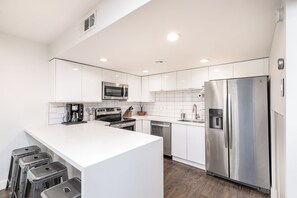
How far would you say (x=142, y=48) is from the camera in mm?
1985

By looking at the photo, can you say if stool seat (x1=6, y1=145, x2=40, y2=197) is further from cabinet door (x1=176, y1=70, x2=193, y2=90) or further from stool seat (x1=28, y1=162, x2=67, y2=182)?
cabinet door (x1=176, y1=70, x2=193, y2=90)

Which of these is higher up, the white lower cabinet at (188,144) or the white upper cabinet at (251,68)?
the white upper cabinet at (251,68)

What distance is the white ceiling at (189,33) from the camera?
1120mm

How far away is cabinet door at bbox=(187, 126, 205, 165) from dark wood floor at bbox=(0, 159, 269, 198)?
24cm

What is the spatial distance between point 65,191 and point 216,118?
2297mm

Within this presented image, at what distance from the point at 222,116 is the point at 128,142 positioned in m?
1.68

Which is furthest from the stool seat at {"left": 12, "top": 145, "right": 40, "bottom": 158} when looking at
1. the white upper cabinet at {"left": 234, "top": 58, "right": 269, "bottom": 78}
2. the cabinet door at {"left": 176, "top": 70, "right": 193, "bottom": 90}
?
the white upper cabinet at {"left": 234, "top": 58, "right": 269, "bottom": 78}

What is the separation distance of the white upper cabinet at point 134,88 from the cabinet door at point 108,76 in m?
0.49

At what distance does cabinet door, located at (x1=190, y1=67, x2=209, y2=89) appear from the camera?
294 cm

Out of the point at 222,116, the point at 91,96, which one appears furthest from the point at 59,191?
the point at 222,116

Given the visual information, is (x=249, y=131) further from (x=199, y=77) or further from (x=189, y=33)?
(x=189, y=33)

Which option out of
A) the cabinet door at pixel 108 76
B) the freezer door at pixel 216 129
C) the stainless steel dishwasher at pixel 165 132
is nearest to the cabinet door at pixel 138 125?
the stainless steel dishwasher at pixel 165 132
